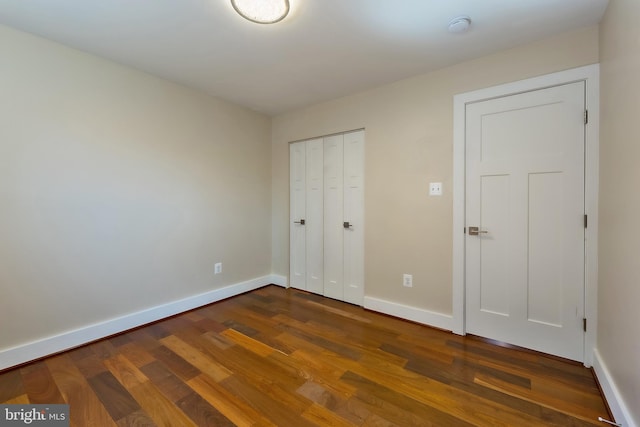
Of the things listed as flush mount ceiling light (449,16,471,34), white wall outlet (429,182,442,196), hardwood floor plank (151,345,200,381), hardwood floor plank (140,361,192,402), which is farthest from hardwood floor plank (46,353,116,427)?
flush mount ceiling light (449,16,471,34)

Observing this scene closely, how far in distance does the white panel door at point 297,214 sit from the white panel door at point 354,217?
0.63m

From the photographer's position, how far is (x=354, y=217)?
3.03 metres

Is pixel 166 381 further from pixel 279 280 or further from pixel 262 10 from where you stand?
pixel 262 10

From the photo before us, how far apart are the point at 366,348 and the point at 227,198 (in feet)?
7.25

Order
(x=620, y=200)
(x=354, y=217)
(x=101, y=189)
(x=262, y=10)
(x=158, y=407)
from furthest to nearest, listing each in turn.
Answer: (x=354, y=217), (x=101, y=189), (x=262, y=10), (x=158, y=407), (x=620, y=200)

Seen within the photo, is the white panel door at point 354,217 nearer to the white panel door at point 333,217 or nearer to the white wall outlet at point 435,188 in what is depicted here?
the white panel door at point 333,217

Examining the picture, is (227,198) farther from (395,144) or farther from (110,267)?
(395,144)

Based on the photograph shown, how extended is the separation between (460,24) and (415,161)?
1071 millimetres

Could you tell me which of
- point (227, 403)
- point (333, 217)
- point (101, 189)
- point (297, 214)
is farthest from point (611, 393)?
point (101, 189)

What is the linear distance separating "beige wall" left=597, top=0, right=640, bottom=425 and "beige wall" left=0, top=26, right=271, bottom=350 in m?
3.19

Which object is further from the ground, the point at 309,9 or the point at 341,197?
the point at 309,9

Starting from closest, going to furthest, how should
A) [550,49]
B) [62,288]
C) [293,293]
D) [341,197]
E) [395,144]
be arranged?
[550,49]
[62,288]
[395,144]
[341,197]
[293,293]

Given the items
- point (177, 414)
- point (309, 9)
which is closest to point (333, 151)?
point (309, 9)

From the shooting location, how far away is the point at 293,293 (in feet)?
11.2
